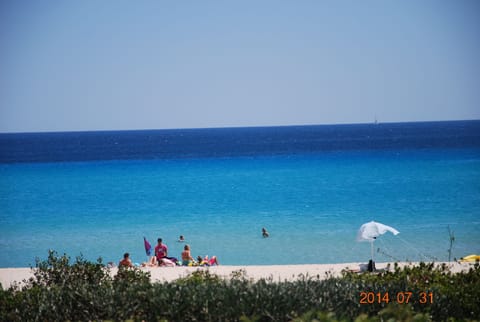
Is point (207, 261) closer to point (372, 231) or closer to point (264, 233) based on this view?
point (264, 233)

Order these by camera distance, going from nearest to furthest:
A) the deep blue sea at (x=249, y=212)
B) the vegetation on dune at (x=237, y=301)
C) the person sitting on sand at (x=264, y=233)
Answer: the vegetation on dune at (x=237, y=301)
the deep blue sea at (x=249, y=212)
the person sitting on sand at (x=264, y=233)

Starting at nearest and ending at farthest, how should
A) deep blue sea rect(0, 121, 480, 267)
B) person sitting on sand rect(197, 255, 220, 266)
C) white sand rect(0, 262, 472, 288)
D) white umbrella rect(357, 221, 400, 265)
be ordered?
white sand rect(0, 262, 472, 288) → white umbrella rect(357, 221, 400, 265) → person sitting on sand rect(197, 255, 220, 266) → deep blue sea rect(0, 121, 480, 267)

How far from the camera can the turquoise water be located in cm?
2064

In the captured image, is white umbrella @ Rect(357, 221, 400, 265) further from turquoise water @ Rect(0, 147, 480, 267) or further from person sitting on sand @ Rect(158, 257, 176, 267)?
person sitting on sand @ Rect(158, 257, 176, 267)

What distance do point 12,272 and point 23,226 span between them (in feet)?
38.8

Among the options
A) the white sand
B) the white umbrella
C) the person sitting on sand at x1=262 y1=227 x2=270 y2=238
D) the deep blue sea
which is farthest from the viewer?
the person sitting on sand at x1=262 y1=227 x2=270 y2=238

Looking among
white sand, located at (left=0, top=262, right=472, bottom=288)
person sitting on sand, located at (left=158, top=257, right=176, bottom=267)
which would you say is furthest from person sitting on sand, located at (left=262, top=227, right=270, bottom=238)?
white sand, located at (left=0, top=262, right=472, bottom=288)

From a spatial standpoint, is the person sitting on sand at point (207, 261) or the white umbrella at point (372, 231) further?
the person sitting on sand at point (207, 261)

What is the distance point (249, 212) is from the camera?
28.4 metres

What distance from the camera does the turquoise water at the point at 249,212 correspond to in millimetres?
20641

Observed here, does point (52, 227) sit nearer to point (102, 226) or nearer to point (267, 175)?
point (102, 226)

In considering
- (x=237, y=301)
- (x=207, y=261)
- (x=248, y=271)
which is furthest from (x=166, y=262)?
(x=237, y=301)

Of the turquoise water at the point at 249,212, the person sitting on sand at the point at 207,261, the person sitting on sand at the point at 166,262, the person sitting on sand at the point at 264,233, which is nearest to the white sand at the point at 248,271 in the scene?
the person sitting on sand at the point at 166,262

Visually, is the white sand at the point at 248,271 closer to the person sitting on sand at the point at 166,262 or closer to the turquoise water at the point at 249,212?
the person sitting on sand at the point at 166,262
